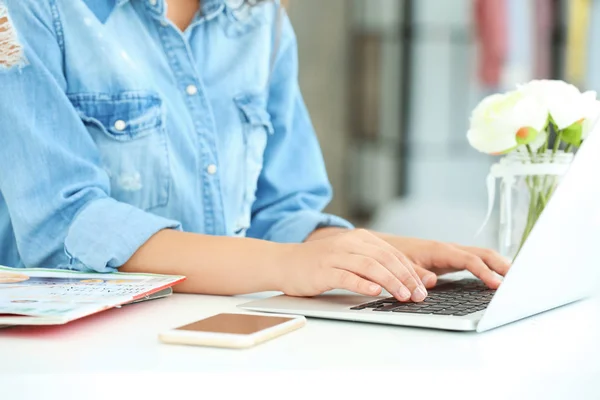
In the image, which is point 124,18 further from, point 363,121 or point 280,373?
point 363,121

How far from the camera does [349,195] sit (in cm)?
511

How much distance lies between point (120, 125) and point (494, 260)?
1.61 ft

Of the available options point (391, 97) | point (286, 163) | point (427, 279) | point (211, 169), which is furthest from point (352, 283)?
point (391, 97)

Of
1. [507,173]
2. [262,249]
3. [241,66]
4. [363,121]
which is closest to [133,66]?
[241,66]

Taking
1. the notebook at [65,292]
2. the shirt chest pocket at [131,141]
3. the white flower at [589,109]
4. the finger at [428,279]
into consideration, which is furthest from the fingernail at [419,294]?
the shirt chest pocket at [131,141]

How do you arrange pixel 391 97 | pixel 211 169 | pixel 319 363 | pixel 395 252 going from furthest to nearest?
pixel 391 97
pixel 211 169
pixel 395 252
pixel 319 363

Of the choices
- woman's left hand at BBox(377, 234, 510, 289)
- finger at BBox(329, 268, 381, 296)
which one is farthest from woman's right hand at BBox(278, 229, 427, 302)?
woman's left hand at BBox(377, 234, 510, 289)

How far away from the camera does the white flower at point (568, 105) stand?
1.02 m

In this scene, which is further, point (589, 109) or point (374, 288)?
point (589, 109)

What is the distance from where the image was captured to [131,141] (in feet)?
3.69

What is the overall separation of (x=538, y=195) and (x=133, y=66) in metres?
0.53

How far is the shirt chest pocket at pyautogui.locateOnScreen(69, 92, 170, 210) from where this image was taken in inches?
42.9

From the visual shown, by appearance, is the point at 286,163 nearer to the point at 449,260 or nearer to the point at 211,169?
the point at 211,169

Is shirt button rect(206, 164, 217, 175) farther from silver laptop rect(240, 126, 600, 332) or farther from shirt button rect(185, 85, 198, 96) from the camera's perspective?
silver laptop rect(240, 126, 600, 332)
